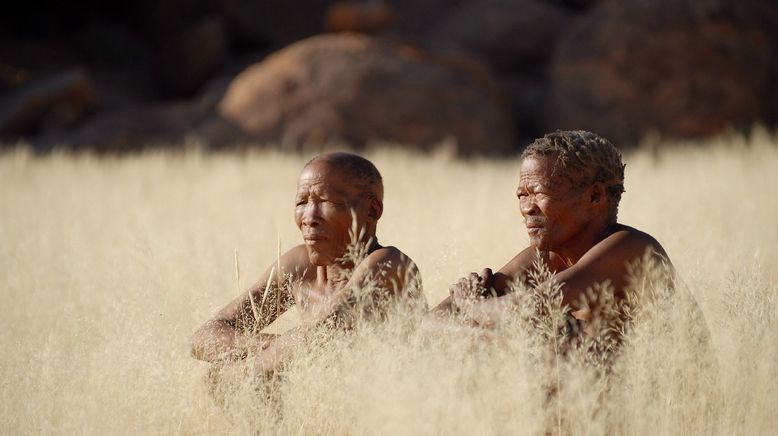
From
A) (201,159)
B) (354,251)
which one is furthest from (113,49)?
(354,251)

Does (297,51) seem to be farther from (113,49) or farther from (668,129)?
(113,49)

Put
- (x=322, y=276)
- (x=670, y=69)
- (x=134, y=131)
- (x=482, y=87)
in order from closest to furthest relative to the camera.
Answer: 1. (x=322, y=276)
2. (x=670, y=69)
3. (x=482, y=87)
4. (x=134, y=131)

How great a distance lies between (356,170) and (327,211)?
21 centimetres

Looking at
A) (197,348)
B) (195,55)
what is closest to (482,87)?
(195,55)

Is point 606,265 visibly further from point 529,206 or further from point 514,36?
point 514,36

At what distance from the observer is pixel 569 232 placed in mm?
3473

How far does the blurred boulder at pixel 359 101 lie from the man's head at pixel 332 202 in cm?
728

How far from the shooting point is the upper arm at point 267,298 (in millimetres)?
3691

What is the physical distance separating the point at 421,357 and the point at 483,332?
0.24 meters

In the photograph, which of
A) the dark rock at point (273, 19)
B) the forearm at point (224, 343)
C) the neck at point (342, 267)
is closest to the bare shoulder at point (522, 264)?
the neck at point (342, 267)

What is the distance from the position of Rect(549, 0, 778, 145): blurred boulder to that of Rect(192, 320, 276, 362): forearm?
29.8 ft

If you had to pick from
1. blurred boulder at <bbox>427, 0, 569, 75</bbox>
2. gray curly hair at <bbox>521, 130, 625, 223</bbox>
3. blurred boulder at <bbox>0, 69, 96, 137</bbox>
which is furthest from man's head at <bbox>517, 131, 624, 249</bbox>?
blurred boulder at <bbox>427, 0, 569, 75</bbox>

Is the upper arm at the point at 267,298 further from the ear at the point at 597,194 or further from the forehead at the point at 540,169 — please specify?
the ear at the point at 597,194

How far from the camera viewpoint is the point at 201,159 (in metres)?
10.3
